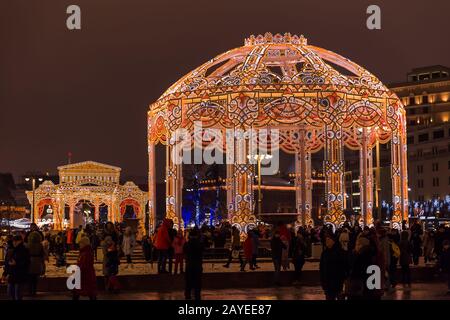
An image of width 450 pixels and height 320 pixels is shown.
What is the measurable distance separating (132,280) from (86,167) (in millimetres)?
57116

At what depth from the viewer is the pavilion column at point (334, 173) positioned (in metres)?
34.9

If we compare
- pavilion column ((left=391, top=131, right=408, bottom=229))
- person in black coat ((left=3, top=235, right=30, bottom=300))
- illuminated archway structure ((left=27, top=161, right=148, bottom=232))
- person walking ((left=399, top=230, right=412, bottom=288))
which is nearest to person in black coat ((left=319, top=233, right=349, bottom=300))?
person in black coat ((left=3, top=235, right=30, bottom=300))

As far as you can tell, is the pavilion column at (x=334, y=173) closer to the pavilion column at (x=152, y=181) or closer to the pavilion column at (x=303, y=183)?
the pavilion column at (x=303, y=183)

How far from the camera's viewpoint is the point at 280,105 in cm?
3562

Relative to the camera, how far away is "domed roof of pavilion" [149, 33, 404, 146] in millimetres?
34281

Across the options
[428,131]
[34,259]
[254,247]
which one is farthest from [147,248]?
[428,131]

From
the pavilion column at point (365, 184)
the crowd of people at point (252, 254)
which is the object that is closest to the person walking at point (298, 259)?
the crowd of people at point (252, 254)

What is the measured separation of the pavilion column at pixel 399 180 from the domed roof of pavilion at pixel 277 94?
72 cm

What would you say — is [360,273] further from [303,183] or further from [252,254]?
[303,183]

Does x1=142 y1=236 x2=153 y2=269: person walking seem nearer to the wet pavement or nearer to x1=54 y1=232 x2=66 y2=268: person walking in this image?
x1=54 y1=232 x2=66 y2=268: person walking

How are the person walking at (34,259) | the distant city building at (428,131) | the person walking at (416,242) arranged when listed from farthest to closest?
the distant city building at (428,131), the person walking at (416,242), the person walking at (34,259)

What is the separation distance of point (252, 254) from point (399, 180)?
1162cm
